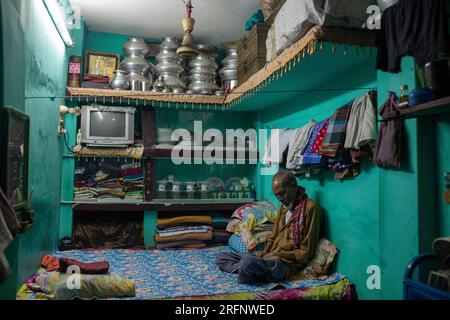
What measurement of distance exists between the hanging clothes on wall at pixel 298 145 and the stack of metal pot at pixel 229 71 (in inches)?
58.6

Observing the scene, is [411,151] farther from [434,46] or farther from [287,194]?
[287,194]

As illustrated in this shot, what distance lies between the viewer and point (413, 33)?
180cm

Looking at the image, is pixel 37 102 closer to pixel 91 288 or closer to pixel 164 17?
pixel 91 288

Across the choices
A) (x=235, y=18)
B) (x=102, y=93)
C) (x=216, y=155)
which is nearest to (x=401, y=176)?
(x=216, y=155)

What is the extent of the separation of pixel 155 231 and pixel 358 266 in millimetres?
2701

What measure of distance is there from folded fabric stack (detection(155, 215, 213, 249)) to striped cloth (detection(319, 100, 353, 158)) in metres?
2.19

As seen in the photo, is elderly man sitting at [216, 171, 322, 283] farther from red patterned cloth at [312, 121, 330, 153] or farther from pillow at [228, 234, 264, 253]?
red patterned cloth at [312, 121, 330, 153]

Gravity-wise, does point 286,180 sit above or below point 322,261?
above

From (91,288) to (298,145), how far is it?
7.52ft

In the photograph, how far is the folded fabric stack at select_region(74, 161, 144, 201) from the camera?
4367 mm

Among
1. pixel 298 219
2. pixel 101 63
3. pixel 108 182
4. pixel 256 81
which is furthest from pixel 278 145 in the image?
pixel 101 63

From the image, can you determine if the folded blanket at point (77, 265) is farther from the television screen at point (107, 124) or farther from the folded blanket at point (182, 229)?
the television screen at point (107, 124)

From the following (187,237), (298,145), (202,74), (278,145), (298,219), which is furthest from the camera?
(202,74)

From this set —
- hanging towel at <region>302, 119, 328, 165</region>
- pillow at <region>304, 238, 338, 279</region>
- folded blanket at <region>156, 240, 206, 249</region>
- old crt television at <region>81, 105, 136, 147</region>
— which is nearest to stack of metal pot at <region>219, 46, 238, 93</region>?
old crt television at <region>81, 105, 136, 147</region>
